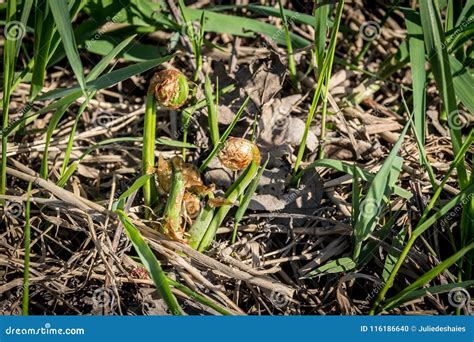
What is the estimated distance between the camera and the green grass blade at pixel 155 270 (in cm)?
143

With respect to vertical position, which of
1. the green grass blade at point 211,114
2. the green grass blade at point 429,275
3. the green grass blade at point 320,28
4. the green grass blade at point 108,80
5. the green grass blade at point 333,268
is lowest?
the green grass blade at point 333,268

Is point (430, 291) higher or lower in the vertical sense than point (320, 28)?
lower

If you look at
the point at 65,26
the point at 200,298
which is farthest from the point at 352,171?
the point at 65,26

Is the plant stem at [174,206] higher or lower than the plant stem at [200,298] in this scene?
higher

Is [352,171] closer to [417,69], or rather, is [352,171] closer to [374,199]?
[374,199]

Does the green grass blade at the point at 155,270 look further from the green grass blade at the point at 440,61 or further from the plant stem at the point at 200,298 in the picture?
the green grass blade at the point at 440,61

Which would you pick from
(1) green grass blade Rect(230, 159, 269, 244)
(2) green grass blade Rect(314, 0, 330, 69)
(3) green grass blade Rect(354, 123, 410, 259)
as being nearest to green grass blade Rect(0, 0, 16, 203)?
(1) green grass blade Rect(230, 159, 269, 244)

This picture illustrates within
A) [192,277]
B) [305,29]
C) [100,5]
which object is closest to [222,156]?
[192,277]

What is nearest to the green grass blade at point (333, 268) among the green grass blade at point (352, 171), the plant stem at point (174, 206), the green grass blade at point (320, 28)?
the green grass blade at point (352, 171)

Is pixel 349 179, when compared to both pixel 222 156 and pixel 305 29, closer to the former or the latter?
pixel 222 156

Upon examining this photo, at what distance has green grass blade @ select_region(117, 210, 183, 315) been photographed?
1427 mm

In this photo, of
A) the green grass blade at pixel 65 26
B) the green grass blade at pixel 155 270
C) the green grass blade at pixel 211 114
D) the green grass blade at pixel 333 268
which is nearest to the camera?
the green grass blade at pixel 155 270

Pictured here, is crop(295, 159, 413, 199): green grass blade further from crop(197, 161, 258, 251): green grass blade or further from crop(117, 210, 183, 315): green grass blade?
crop(117, 210, 183, 315): green grass blade

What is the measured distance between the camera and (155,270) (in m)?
1.44
